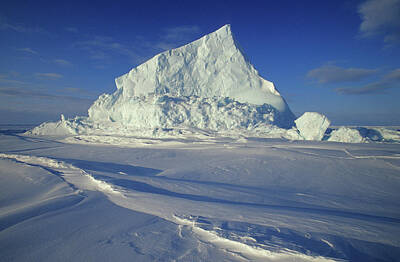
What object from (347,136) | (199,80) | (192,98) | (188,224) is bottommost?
(188,224)

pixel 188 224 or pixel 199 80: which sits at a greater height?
pixel 199 80

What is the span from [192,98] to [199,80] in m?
3.77

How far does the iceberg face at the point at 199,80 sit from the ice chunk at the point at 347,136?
5.19 meters

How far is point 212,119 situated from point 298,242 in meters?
17.9

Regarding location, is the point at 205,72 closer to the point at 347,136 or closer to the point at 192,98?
the point at 192,98

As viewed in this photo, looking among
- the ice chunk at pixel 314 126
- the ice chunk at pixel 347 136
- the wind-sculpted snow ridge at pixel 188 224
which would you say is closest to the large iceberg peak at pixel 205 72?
the ice chunk at pixel 314 126

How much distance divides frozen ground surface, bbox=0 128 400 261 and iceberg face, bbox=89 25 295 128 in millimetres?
14591

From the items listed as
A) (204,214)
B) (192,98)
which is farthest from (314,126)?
(204,214)

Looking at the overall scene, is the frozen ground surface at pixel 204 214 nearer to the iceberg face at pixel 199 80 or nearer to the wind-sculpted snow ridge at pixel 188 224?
the wind-sculpted snow ridge at pixel 188 224

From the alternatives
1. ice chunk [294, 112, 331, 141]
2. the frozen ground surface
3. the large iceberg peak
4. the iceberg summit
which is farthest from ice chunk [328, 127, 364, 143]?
the frozen ground surface

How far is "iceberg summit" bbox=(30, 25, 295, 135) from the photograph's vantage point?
20938mm

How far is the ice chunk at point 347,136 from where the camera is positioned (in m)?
17.6

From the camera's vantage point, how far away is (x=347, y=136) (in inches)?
703

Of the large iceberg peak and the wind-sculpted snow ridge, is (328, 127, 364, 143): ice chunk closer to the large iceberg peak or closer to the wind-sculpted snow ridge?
the large iceberg peak
